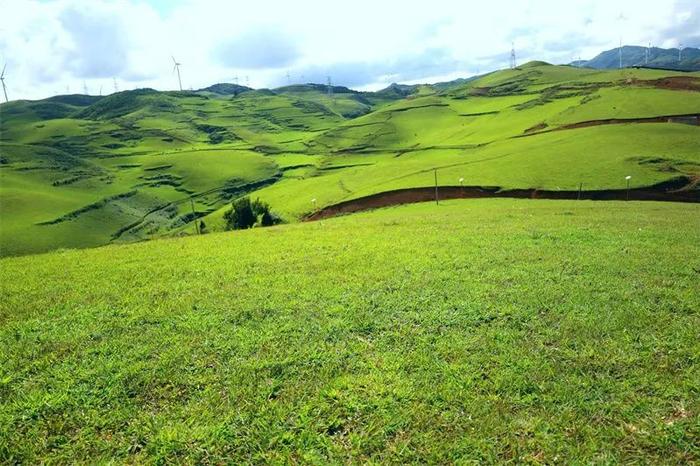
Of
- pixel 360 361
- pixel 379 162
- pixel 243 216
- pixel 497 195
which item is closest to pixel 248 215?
pixel 243 216

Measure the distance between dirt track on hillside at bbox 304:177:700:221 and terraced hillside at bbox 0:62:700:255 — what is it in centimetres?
128

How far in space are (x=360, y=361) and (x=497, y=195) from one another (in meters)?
57.6

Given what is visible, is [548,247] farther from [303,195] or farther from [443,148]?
[443,148]

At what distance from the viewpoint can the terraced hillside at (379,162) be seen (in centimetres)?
6850

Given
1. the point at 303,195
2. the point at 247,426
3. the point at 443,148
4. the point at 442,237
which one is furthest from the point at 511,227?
the point at 443,148

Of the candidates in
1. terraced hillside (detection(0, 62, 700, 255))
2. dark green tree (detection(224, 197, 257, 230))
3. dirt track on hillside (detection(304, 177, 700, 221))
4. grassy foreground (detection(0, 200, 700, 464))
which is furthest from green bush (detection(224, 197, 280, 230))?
grassy foreground (detection(0, 200, 700, 464))

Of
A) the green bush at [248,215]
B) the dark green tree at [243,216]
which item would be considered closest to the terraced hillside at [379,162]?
the green bush at [248,215]

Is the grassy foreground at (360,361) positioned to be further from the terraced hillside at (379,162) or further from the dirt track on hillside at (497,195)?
the terraced hillside at (379,162)

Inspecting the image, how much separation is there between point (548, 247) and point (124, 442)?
15.8 meters

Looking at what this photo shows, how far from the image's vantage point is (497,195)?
63625 mm

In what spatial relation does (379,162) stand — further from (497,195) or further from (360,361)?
(360,361)

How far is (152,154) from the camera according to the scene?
614 feet

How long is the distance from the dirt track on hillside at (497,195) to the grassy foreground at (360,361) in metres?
45.6

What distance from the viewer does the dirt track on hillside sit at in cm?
5644
